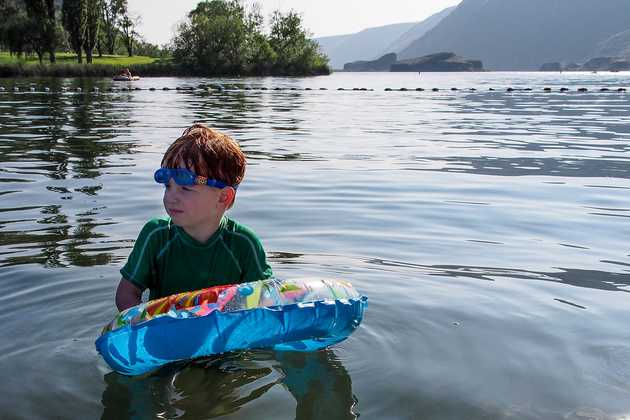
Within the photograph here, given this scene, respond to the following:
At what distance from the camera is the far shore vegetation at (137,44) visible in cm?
7569

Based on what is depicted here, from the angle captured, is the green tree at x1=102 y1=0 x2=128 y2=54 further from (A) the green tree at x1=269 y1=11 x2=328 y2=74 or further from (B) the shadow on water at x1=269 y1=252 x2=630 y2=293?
(B) the shadow on water at x1=269 y1=252 x2=630 y2=293

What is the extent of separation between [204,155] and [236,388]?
1.16 meters

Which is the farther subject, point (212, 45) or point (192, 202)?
point (212, 45)

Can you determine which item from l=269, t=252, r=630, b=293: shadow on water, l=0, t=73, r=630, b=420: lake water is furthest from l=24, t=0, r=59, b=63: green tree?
l=269, t=252, r=630, b=293: shadow on water

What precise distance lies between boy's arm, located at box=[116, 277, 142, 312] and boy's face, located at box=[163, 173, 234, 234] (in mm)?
451

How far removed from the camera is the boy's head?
354 centimetres

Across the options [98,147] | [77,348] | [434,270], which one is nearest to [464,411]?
[77,348]

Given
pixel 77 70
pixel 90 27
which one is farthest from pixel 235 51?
pixel 77 70

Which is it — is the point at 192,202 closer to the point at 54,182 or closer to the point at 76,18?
the point at 54,182

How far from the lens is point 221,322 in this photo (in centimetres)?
318

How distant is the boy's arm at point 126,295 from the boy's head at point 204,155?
26.8 inches

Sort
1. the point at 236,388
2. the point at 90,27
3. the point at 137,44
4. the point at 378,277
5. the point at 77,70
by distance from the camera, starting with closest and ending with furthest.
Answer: the point at 236,388 → the point at 378,277 → the point at 77,70 → the point at 90,27 → the point at 137,44

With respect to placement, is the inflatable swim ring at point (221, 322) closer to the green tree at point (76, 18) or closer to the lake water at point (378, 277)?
the lake water at point (378, 277)

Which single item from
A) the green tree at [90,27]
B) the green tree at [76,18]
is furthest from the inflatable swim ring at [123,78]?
the green tree at [90,27]
